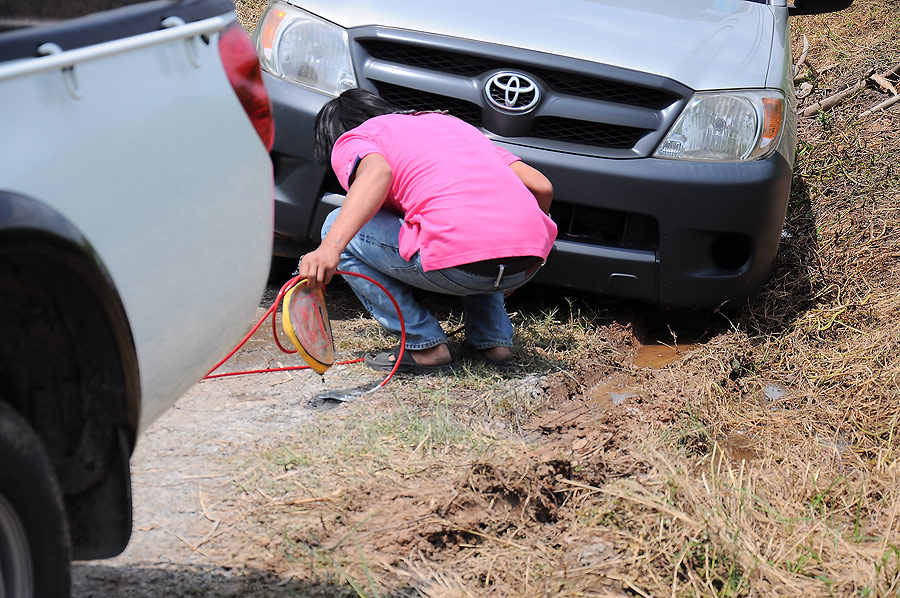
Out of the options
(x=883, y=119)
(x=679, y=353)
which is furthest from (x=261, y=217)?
(x=883, y=119)

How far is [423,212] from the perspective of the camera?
3395 mm

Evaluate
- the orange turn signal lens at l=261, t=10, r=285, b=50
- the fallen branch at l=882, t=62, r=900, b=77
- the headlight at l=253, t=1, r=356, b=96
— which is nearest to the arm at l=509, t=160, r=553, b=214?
the headlight at l=253, t=1, r=356, b=96

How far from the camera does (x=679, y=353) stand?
401cm

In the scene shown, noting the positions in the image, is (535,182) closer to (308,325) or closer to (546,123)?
(546,123)

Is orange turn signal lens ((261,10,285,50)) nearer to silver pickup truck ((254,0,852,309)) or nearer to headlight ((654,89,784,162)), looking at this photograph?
silver pickup truck ((254,0,852,309))

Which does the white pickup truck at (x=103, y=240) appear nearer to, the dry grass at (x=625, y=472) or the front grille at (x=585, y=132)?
the dry grass at (x=625, y=472)

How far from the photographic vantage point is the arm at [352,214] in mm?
3148

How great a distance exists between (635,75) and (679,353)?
3.81 feet

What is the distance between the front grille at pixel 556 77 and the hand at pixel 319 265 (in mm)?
993

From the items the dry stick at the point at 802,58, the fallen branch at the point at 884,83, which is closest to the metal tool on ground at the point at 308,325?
the fallen branch at the point at 884,83

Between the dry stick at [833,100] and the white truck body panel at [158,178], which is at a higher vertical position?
the white truck body panel at [158,178]

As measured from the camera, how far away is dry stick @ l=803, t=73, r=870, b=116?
6.51 metres

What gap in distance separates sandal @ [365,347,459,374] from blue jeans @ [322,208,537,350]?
0.08 meters

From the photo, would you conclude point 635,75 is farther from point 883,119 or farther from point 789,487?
point 883,119
